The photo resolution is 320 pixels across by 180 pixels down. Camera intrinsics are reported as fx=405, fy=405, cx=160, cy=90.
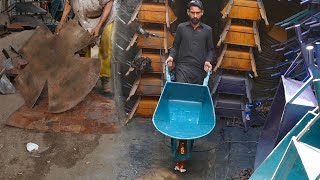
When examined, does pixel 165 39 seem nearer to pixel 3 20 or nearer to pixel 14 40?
pixel 14 40

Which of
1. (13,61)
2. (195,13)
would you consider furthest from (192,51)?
(13,61)

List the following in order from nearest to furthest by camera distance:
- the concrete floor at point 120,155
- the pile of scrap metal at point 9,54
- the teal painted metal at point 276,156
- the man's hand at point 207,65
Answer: the teal painted metal at point 276,156
the concrete floor at point 120,155
the man's hand at point 207,65
the pile of scrap metal at point 9,54

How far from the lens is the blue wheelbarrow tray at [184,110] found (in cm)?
491

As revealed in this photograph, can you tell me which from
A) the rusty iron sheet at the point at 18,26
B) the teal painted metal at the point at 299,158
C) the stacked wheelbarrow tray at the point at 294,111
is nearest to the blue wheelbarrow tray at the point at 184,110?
the stacked wheelbarrow tray at the point at 294,111

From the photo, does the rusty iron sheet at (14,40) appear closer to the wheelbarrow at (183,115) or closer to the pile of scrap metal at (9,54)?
the pile of scrap metal at (9,54)

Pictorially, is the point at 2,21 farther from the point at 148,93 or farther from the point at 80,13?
the point at 148,93

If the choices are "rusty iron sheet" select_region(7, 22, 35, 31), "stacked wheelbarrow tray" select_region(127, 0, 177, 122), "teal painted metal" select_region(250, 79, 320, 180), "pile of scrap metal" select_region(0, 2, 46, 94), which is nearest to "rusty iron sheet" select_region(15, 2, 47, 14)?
"pile of scrap metal" select_region(0, 2, 46, 94)

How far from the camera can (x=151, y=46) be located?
20.1 feet

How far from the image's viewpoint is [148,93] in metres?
6.31

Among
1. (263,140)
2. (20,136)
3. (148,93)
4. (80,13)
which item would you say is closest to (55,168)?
(20,136)

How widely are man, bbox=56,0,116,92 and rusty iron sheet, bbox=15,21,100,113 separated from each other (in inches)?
11.1

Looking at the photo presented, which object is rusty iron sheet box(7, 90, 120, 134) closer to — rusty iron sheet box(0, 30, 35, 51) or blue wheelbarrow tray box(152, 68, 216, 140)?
blue wheelbarrow tray box(152, 68, 216, 140)

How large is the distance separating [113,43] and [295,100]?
3962 millimetres

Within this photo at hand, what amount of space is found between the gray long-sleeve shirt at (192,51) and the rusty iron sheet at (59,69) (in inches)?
52.6
